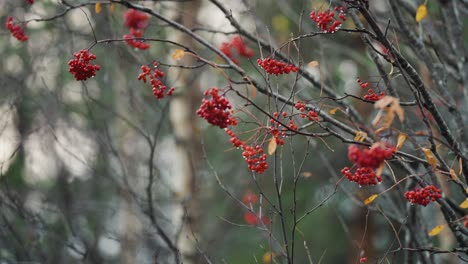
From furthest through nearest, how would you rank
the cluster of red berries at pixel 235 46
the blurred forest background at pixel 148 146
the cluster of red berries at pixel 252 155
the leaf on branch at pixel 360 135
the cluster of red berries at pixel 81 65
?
1. the cluster of red berries at pixel 235 46
2. the blurred forest background at pixel 148 146
3. the cluster of red berries at pixel 81 65
4. the cluster of red berries at pixel 252 155
5. the leaf on branch at pixel 360 135

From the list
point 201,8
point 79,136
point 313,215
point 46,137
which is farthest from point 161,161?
point 313,215

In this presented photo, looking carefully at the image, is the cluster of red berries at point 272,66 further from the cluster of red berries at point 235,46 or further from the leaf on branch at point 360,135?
the cluster of red berries at point 235,46

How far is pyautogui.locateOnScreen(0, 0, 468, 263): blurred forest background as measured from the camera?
13.4ft

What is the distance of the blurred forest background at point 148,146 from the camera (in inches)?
161

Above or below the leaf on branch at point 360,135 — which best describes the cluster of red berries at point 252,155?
above

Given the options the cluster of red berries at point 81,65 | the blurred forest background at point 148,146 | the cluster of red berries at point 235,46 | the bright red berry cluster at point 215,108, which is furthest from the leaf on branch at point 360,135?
the cluster of red berries at point 235,46

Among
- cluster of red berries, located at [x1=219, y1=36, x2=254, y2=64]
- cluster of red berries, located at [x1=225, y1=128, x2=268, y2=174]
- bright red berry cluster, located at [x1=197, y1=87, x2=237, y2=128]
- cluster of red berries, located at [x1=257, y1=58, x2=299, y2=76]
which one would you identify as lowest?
cluster of red berries, located at [x1=225, y1=128, x2=268, y2=174]

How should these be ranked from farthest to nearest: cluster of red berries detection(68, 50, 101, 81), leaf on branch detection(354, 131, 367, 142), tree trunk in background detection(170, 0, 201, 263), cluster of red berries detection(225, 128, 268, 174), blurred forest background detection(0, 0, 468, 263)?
tree trunk in background detection(170, 0, 201, 263), blurred forest background detection(0, 0, 468, 263), cluster of red berries detection(68, 50, 101, 81), cluster of red berries detection(225, 128, 268, 174), leaf on branch detection(354, 131, 367, 142)

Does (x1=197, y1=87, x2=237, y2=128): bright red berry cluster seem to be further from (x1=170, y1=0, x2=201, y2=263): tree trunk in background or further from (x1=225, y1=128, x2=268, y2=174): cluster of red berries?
(x1=170, y1=0, x2=201, y2=263): tree trunk in background

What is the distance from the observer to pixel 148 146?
812 cm

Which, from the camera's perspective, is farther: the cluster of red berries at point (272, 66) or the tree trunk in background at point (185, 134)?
the tree trunk in background at point (185, 134)

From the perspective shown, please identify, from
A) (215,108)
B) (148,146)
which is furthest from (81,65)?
(148,146)

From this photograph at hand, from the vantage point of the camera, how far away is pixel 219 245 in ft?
23.3

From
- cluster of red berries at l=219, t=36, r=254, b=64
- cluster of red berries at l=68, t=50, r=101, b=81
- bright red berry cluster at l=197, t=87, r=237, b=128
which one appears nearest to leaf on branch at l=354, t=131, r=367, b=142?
bright red berry cluster at l=197, t=87, r=237, b=128
